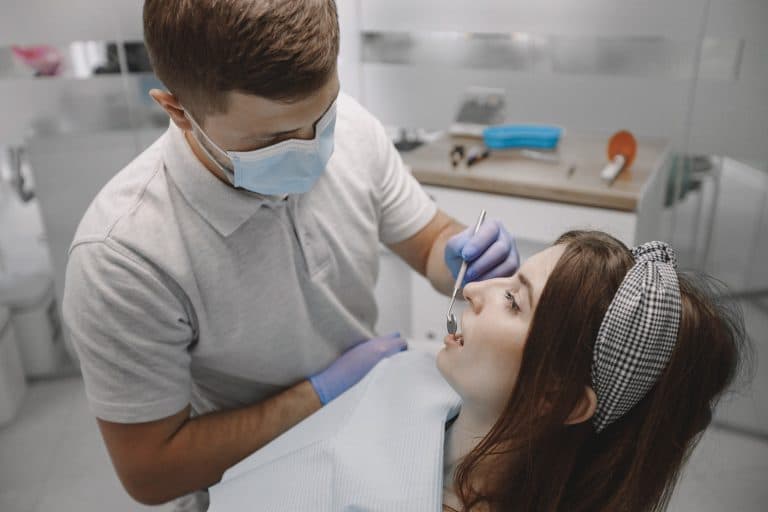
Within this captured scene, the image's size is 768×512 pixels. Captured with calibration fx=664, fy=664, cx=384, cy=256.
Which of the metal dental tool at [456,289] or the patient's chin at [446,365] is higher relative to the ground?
the metal dental tool at [456,289]

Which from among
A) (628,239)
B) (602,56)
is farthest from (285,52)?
(602,56)

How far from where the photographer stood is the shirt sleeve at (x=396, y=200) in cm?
137

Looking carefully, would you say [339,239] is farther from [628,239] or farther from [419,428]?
[628,239]

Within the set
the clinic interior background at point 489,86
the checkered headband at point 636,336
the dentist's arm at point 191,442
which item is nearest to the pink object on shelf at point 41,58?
the clinic interior background at point 489,86

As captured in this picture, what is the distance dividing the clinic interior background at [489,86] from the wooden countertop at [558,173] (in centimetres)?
16

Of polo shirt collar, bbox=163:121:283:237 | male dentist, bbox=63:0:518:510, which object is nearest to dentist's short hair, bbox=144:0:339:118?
male dentist, bbox=63:0:518:510

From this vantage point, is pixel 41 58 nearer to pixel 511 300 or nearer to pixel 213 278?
pixel 213 278

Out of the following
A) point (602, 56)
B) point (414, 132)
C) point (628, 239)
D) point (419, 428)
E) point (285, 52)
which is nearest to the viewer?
point (285, 52)

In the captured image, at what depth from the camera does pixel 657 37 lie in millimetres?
2027

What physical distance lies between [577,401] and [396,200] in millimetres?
590

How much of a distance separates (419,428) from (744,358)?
54 centimetres

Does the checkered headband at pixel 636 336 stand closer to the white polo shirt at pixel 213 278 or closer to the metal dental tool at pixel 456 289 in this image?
the metal dental tool at pixel 456 289

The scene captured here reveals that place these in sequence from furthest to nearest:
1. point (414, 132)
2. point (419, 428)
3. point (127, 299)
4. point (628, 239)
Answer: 1. point (414, 132)
2. point (628, 239)
3. point (419, 428)
4. point (127, 299)

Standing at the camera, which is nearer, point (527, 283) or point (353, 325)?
point (527, 283)
